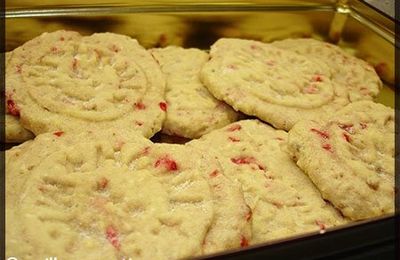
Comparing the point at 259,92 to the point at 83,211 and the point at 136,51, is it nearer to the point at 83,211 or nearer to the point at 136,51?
the point at 136,51

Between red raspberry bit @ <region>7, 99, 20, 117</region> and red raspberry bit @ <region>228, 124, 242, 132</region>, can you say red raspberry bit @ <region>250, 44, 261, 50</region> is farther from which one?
red raspberry bit @ <region>7, 99, 20, 117</region>

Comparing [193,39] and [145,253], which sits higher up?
[193,39]

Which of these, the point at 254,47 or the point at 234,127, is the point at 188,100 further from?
the point at 254,47

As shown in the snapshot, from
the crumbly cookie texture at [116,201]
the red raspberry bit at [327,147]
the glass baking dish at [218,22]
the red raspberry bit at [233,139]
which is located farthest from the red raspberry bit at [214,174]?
the glass baking dish at [218,22]

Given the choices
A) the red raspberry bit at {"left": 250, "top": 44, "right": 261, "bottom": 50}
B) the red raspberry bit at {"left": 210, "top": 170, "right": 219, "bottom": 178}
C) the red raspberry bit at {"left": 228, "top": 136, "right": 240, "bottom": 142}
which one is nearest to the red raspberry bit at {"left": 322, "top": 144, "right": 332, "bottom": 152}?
the red raspberry bit at {"left": 228, "top": 136, "right": 240, "bottom": 142}

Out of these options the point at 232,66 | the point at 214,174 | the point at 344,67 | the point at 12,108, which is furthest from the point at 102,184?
the point at 344,67

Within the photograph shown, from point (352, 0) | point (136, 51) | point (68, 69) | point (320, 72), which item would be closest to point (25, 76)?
point (68, 69)
